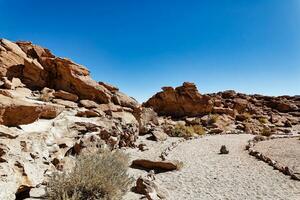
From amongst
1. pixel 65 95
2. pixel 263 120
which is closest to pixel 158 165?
pixel 65 95

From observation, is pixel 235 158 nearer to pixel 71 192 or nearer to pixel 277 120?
pixel 71 192

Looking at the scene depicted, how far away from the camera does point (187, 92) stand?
45.2 m

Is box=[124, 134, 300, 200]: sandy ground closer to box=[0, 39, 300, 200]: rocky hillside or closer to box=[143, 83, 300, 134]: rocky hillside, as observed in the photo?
box=[0, 39, 300, 200]: rocky hillside

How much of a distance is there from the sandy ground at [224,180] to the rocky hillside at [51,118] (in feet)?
8.52

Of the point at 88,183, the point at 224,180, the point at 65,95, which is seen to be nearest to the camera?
the point at 88,183

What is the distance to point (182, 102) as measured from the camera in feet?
145

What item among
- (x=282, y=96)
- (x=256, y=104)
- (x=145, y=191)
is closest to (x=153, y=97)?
(x=256, y=104)

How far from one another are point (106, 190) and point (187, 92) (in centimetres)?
3880

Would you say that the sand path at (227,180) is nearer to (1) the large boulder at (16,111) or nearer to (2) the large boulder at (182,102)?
(1) the large boulder at (16,111)

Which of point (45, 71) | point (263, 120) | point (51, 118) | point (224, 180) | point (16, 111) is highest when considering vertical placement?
point (45, 71)

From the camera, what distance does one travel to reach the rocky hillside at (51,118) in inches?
289

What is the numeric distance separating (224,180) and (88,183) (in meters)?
6.74

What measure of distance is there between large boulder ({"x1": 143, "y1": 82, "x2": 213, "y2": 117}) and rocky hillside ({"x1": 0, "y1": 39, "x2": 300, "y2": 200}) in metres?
1.88

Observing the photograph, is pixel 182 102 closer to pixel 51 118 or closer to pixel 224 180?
pixel 224 180
